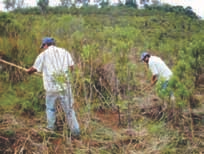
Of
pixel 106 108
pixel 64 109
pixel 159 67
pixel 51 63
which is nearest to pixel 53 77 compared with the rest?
pixel 51 63

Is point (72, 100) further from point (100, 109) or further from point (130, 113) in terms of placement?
point (100, 109)

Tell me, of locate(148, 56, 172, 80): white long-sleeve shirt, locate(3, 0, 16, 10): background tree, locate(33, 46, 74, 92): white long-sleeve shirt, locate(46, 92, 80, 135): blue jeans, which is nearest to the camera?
locate(46, 92, 80, 135): blue jeans

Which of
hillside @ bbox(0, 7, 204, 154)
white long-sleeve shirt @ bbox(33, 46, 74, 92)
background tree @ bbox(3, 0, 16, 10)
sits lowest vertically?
hillside @ bbox(0, 7, 204, 154)

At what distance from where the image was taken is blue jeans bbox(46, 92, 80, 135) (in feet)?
16.7

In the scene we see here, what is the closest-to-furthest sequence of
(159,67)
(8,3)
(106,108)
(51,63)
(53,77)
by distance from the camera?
(53,77) → (51,63) → (106,108) → (159,67) → (8,3)

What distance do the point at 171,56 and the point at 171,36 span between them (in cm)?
869

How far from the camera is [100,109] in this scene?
6.70m

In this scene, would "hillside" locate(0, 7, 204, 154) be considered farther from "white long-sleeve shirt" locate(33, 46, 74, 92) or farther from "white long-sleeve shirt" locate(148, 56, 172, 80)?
"white long-sleeve shirt" locate(148, 56, 172, 80)

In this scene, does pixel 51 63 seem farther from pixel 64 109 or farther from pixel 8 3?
pixel 8 3

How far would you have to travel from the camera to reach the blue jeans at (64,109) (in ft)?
16.7

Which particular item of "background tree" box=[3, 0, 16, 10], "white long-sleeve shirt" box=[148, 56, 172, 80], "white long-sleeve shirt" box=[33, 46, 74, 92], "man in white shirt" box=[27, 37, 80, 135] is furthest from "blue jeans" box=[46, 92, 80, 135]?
"background tree" box=[3, 0, 16, 10]

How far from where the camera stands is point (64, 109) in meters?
5.33

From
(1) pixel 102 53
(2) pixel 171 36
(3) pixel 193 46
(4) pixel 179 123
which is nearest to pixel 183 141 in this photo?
(4) pixel 179 123

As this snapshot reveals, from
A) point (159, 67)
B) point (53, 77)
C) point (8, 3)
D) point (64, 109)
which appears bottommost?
point (64, 109)
